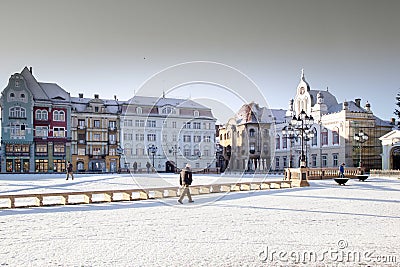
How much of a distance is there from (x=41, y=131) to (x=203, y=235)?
179 feet

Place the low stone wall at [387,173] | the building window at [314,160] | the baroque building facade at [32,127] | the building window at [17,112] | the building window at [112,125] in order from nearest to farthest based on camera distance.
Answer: the low stone wall at [387,173]
the building window at [314,160]
the baroque building facade at [32,127]
the building window at [17,112]
the building window at [112,125]

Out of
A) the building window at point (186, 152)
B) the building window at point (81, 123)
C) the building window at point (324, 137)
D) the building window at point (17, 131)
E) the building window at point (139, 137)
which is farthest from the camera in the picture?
the building window at point (81, 123)

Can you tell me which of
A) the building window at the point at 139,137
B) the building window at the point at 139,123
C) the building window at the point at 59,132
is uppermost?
the building window at the point at 139,123

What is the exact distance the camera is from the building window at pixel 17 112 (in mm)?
57625

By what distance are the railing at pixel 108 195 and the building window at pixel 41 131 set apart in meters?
42.7

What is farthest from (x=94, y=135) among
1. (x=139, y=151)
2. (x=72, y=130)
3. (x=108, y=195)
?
(x=108, y=195)

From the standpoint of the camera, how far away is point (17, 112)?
57.9 metres

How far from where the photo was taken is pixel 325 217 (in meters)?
12.0

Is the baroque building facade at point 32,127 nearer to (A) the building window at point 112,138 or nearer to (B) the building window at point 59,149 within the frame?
(B) the building window at point 59,149

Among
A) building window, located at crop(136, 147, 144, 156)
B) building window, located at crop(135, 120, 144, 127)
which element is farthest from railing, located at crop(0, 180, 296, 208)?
building window, located at crop(135, 120, 144, 127)

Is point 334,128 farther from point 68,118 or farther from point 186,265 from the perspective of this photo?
point 186,265

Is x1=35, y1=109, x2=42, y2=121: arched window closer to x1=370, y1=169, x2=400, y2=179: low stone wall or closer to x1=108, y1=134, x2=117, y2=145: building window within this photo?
x1=108, y1=134, x2=117, y2=145: building window

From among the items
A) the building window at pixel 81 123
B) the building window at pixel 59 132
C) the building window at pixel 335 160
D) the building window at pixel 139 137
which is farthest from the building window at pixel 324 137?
the building window at pixel 59 132

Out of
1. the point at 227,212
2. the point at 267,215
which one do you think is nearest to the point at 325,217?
the point at 267,215
